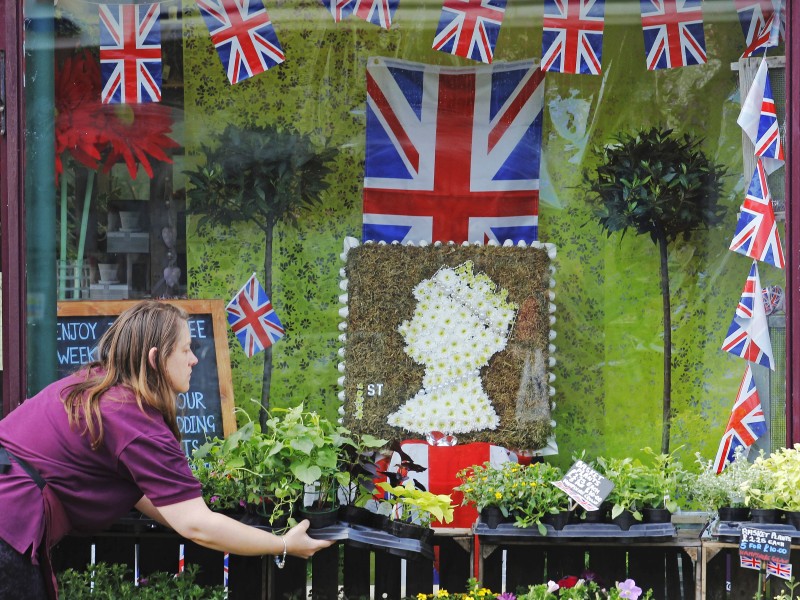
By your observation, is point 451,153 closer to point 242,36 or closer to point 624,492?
point 242,36

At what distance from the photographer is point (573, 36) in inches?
197

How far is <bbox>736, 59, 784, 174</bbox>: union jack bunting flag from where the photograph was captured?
14.4ft

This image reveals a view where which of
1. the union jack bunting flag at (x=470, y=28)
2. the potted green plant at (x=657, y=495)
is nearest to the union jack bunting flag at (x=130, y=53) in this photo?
the union jack bunting flag at (x=470, y=28)

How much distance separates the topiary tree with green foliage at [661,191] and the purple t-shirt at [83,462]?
298 cm

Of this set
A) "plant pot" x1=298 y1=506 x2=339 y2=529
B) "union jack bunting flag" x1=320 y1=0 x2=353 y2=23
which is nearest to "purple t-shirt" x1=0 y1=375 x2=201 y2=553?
"plant pot" x1=298 y1=506 x2=339 y2=529

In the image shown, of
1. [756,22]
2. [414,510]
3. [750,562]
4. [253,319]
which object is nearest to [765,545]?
[750,562]

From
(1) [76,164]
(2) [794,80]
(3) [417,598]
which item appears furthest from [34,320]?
(2) [794,80]

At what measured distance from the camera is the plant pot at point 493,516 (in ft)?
12.1

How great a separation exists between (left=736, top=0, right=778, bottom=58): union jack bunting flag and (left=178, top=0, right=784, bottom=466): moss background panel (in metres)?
0.34

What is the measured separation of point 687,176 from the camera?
197 inches

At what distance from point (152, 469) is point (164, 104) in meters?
2.71

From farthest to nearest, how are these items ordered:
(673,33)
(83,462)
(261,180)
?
(261,180) → (673,33) → (83,462)

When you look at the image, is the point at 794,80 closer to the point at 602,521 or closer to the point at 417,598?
the point at 602,521

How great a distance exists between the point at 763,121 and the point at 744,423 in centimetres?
152
